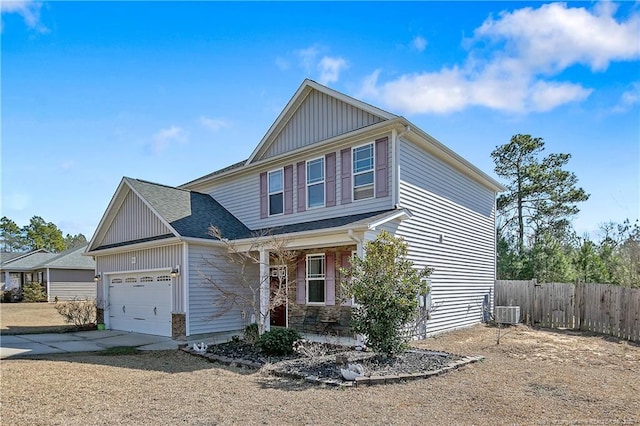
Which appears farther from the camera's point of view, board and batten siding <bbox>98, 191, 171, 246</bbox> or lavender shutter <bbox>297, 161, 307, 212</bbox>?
board and batten siding <bbox>98, 191, 171, 246</bbox>

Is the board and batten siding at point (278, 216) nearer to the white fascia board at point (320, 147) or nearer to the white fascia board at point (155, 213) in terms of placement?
the white fascia board at point (320, 147)

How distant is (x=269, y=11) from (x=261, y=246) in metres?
6.22

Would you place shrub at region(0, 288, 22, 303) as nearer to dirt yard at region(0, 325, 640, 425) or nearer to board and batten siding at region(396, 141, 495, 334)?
dirt yard at region(0, 325, 640, 425)

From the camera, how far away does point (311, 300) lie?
1305cm

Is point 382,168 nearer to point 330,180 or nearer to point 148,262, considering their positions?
point 330,180

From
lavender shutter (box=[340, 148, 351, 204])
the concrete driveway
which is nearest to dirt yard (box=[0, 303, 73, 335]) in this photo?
the concrete driveway

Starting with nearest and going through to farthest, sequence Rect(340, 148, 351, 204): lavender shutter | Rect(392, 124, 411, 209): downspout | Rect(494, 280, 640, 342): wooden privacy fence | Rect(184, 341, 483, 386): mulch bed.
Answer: Rect(184, 341, 483, 386): mulch bed < Rect(392, 124, 411, 209): downspout < Rect(340, 148, 351, 204): lavender shutter < Rect(494, 280, 640, 342): wooden privacy fence

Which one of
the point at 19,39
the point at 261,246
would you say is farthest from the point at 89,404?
the point at 19,39

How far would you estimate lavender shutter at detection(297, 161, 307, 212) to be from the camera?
13.4 m

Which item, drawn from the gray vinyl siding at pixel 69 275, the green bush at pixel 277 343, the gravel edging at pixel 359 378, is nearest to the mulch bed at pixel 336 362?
the gravel edging at pixel 359 378

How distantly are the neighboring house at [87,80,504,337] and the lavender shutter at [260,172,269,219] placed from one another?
2.0 inches

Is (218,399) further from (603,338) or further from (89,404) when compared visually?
(603,338)

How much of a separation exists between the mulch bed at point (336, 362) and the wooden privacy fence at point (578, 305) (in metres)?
6.76

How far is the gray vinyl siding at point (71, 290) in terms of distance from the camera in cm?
3011
